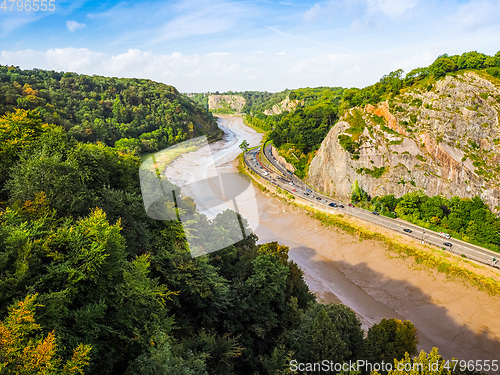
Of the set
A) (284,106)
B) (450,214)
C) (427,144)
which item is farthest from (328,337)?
(284,106)

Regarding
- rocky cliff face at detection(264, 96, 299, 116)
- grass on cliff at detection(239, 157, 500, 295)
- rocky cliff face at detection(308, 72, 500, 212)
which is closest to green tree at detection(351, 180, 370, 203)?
rocky cliff face at detection(308, 72, 500, 212)

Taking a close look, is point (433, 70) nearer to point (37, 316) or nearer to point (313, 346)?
point (313, 346)

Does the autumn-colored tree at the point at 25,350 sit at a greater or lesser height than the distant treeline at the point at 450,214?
greater

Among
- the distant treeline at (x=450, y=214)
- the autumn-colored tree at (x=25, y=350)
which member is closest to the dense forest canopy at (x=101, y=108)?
the autumn-colored tree at (x=25, y=350)

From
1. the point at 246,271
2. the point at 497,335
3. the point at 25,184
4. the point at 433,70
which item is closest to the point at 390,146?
the point at 433,70

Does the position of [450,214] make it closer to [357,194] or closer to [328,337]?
[357,194]

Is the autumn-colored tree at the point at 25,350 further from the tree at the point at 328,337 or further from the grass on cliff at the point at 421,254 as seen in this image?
the grass on cliff at the point at 421,254

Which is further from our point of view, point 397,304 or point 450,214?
point 450,214
